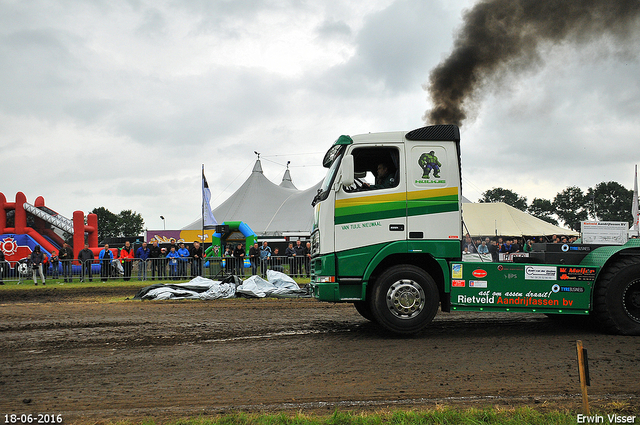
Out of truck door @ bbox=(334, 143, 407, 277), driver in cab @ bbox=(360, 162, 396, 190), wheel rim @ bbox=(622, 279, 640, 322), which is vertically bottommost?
wheel rim @ bbox=(622, 279, 640, 322)

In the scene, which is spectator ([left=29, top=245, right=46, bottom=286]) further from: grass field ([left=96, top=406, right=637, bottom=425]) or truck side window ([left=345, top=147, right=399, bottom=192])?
grass field ([left=96, top=406, right=637, bottom=425])

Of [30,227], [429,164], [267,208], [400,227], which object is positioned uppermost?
[267,208]

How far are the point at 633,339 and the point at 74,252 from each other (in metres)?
28.6

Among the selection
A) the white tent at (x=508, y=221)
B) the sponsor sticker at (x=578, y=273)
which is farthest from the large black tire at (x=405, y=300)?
the white tent at (x=508, y=221)

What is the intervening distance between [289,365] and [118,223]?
109m

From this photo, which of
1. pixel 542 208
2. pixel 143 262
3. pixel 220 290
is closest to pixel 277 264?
pixel 220 290

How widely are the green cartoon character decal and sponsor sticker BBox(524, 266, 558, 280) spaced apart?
2049 mm

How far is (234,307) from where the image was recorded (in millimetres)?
11648

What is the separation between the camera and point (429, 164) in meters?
7.55

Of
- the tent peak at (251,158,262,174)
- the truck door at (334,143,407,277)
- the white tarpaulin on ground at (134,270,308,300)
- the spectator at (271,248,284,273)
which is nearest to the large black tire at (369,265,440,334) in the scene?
the truck door at (334,143,407,277)

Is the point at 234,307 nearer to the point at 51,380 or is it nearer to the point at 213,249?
the point at 51,380

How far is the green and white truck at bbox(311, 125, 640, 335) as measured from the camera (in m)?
7.31

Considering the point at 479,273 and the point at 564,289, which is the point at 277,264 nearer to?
the point at 479,273

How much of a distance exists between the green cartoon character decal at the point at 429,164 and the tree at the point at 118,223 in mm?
104017
